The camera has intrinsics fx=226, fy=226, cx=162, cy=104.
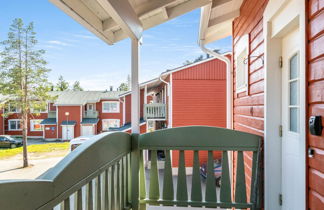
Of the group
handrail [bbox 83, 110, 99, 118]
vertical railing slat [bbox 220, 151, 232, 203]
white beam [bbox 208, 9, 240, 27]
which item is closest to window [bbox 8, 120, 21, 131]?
handrail [bbox 83, 110, 99, 118]

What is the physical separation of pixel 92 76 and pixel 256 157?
2803 cm

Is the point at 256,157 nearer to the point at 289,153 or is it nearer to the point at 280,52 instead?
the point at 289,153

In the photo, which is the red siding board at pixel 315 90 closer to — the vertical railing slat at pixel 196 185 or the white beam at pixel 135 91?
the vertical railing slat at pixel 196 185

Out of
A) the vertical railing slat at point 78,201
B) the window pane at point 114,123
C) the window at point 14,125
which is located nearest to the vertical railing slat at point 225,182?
the vertical railing slat at point 78,201

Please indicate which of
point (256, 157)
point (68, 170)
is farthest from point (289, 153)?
point (68, 170)

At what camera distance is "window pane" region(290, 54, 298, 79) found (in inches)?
63.7

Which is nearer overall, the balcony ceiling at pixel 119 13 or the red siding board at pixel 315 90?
the red siding board at pixel 315 90

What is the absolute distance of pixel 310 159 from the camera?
1.23 metres

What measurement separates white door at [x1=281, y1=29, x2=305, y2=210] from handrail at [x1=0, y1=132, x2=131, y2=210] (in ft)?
4.03

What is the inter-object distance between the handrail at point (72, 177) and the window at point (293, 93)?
1280 mm

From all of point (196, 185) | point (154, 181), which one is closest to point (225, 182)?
point (196, 185)

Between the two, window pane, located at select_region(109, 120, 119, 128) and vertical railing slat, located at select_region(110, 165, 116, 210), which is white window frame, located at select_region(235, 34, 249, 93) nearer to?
vertical railing slat, located at select_region(110, 165, 116, 210)

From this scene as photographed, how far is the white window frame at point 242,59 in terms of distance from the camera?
2.83 meters

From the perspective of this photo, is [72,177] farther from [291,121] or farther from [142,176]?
[291,121]
